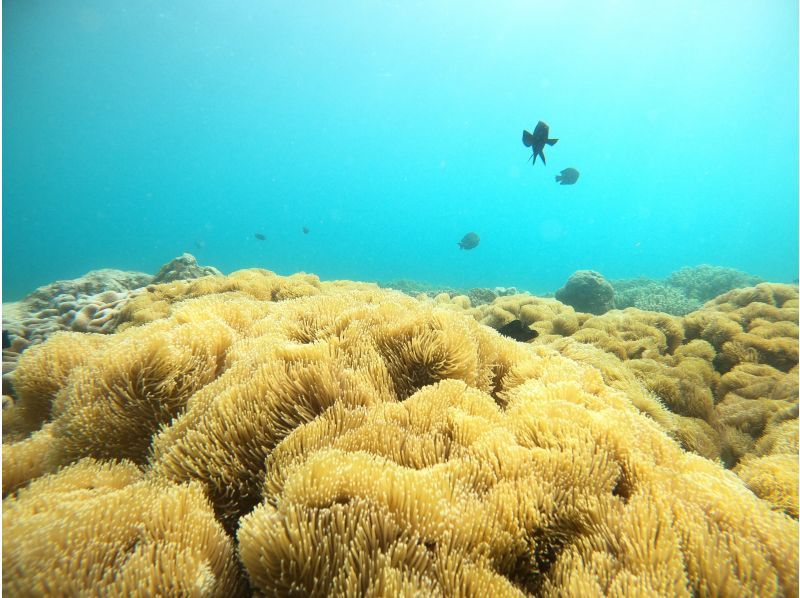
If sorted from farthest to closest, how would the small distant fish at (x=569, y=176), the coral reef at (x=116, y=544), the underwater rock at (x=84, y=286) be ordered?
the small distant fish at (x=569, y=176) → the underwater rock at (x=84, y=286) → the coral reef at (x=116, y=544)

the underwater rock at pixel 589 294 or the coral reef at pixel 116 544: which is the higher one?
the underwater rock at pixel 589 294

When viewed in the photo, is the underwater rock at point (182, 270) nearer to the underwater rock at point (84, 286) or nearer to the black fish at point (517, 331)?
the underwater rock at point (84, 286)

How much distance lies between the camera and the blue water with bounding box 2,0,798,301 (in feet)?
289

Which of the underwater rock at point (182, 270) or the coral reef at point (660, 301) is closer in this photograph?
the underwater rock at point (182, 270)

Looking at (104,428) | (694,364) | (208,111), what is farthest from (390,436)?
(208,111)

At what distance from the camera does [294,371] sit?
1.86 metres

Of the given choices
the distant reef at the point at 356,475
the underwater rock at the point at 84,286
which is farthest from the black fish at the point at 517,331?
the underwater rock at the point at 84,286

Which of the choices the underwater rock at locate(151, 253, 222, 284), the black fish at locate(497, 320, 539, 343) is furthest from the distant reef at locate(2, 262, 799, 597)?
the underwater rock at locate(151, 253, 222, 284)

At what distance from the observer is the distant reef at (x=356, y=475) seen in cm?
113

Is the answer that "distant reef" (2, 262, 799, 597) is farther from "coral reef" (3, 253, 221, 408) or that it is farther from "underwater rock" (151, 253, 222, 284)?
"underwater rock" (151, 253, 222, 284)

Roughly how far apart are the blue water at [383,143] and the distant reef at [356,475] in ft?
203

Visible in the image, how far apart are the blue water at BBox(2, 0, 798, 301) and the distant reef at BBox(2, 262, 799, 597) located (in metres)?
61.9

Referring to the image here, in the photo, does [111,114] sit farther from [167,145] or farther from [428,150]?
[428,150]

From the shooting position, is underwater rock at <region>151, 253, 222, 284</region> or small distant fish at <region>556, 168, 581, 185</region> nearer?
underwater rock at <region>151, 253, 222, 284</region>
